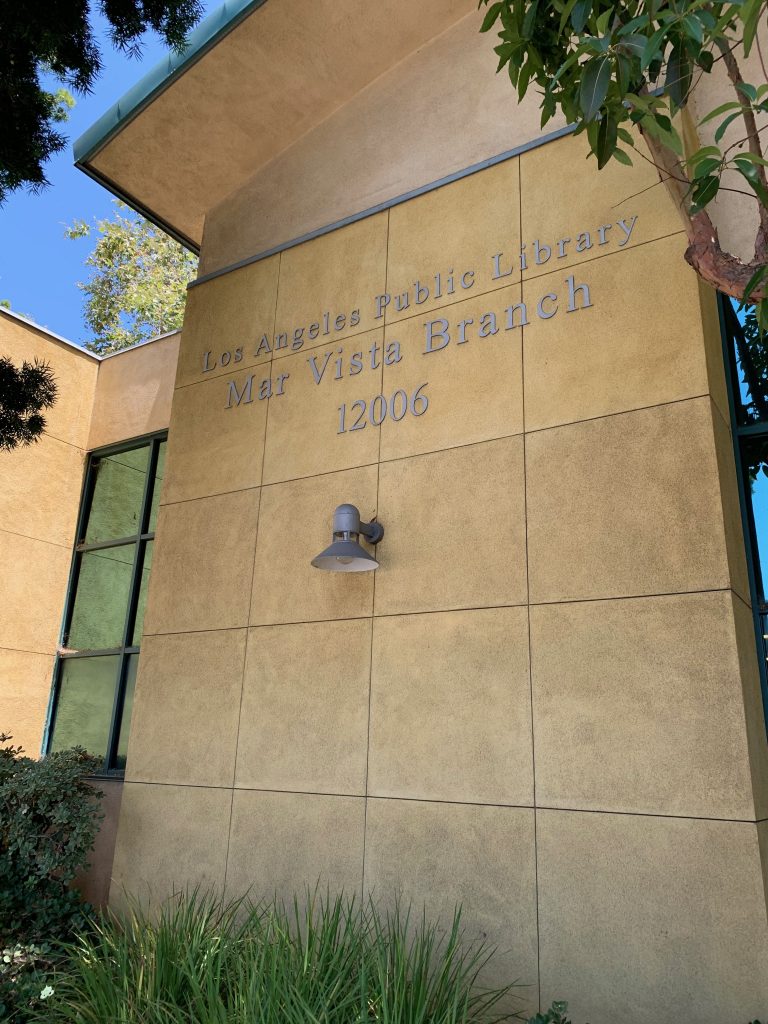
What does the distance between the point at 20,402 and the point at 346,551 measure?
3255 mm

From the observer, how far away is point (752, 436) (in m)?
4.53

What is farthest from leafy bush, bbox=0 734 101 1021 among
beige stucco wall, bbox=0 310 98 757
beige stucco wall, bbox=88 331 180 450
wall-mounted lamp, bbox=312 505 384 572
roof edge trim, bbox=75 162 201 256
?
roof edge trim, bbox=75 162 201 256

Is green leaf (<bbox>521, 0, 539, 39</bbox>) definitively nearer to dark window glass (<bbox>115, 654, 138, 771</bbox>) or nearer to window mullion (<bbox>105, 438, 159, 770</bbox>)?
dark window glass (<bbox>115, 654, 138, 771</bbox>)

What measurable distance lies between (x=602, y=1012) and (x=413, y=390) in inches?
136

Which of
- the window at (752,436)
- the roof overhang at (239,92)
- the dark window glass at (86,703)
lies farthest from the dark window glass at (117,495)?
the window at (752,436)

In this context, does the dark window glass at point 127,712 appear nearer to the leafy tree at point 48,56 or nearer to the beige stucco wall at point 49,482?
the beige stucco wall at point 49,482

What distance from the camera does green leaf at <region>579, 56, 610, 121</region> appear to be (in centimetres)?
226

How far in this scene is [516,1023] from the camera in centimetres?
380

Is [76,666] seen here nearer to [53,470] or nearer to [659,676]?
[53,470]

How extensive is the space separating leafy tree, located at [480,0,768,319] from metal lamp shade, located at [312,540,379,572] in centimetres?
231

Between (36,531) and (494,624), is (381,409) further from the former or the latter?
(36,531)

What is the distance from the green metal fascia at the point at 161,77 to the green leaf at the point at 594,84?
446 cm

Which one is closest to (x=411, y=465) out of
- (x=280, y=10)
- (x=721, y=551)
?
(x=721, y=551)

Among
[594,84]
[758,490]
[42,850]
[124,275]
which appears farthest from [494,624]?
[124,275]
